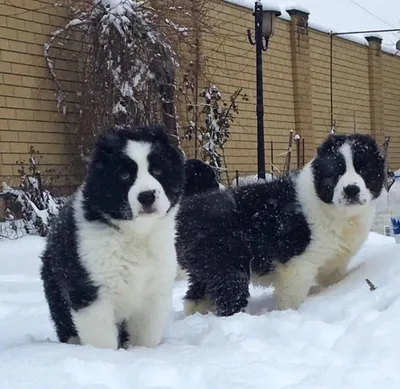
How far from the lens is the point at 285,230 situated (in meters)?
4.64

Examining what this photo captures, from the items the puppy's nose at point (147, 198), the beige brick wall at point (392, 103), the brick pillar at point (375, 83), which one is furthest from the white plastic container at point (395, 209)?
the beige brick wall at point (392, 103)

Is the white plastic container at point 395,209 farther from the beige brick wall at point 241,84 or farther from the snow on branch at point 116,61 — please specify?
the beige brick wall at point 241,84

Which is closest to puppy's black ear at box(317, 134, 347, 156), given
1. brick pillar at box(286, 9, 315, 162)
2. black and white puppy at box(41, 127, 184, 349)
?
black and white puppy at box(41, 127, 184, 349)

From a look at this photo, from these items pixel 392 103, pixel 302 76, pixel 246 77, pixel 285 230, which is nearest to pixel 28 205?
pixel 285 230

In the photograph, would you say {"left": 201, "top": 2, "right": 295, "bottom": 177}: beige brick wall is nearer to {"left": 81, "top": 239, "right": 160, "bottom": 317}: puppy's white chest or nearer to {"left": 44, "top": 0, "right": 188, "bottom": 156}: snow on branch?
{"left": 44, "top": 0, "right": 188, "bottom": 156}: snow on branch

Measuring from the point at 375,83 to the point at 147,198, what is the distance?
20557 millimetres

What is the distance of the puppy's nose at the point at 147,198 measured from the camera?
323cm

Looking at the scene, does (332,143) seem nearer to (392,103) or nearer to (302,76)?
(302,76)

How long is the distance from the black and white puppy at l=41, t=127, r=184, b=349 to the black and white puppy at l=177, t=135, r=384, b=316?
3.28ft

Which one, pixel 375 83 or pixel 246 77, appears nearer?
pixel 246 77

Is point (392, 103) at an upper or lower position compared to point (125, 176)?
upper

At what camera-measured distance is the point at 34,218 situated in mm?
8789

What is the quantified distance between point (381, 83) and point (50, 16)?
49.1 feet

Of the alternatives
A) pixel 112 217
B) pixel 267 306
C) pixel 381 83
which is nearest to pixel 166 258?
pixel 112 217
